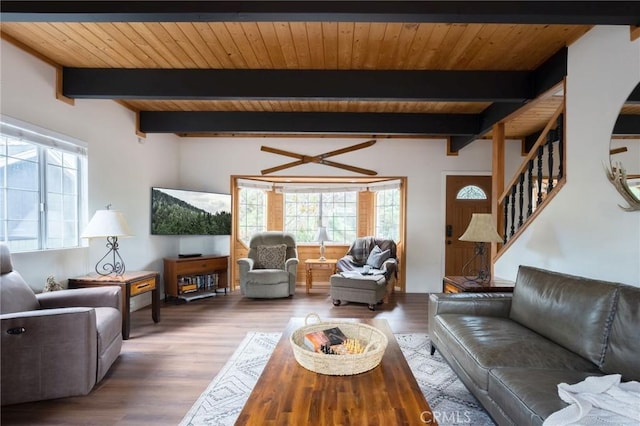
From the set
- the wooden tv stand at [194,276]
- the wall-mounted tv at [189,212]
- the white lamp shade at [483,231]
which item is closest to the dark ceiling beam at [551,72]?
the white lamp shade at [483,231]

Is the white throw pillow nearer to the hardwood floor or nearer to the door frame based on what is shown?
the hardwood floor

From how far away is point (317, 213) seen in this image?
6320mm

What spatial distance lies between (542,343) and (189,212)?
4543 millimetres

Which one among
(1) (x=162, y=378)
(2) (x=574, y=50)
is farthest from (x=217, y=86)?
(2) (x=574, y=50)

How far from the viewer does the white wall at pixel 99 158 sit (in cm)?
271

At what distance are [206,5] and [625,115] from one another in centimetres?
276

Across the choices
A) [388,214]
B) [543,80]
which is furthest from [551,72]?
[388,214]

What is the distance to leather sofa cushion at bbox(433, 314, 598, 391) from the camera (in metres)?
1.76

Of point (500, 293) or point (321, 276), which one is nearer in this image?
point (500, 293)

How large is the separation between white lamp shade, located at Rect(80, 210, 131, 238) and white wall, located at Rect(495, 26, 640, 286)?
13.2 feet

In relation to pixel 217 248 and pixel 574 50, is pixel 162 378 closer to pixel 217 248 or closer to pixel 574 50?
pixel 217 248

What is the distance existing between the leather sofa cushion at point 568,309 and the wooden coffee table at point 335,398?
3.45 ft

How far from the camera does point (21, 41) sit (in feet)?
8.68

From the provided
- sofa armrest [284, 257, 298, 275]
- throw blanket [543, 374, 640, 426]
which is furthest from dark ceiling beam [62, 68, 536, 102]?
sofa armrest [284, 257, 298, 275]
